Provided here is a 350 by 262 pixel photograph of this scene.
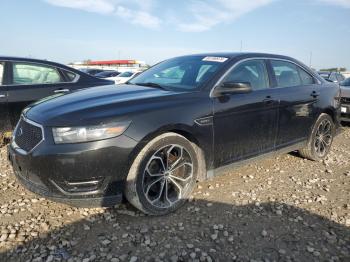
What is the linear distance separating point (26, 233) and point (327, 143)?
471 centimetres

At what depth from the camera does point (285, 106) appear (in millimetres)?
4570

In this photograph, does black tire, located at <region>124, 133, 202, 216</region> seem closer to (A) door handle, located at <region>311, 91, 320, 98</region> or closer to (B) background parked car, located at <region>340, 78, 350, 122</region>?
(A) door handle, located at <region>311, 91, 320, 98</region>

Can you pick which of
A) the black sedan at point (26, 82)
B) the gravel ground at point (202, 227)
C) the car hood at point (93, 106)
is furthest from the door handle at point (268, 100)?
the black sedan at point (26, 82)

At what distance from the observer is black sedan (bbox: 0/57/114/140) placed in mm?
5371

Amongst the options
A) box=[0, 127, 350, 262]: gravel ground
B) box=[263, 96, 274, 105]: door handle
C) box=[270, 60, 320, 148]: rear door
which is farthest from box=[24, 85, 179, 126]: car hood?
box=[270, 60, 320, 148]: rear door

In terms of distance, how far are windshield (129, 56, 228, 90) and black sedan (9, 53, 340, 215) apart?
0.01m

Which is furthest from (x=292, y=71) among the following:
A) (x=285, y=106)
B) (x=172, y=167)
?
(x=172, y=167)

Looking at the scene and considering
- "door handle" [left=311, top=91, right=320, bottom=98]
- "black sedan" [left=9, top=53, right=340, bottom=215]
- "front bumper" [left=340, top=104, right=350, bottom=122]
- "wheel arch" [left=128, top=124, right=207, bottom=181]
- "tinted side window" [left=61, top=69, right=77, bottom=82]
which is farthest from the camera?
"front bumper" [left=340, top=104, right=350, bottom=122]

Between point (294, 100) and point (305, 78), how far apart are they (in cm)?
69

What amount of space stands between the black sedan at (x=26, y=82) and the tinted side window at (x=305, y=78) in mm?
3613

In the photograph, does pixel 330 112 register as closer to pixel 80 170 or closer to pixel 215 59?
pixel 215 59

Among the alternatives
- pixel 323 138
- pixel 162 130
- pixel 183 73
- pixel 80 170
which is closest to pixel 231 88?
pixel 183 73

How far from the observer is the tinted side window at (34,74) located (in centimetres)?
562

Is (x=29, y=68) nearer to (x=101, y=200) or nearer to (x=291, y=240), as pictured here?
(x=101, y=200)
